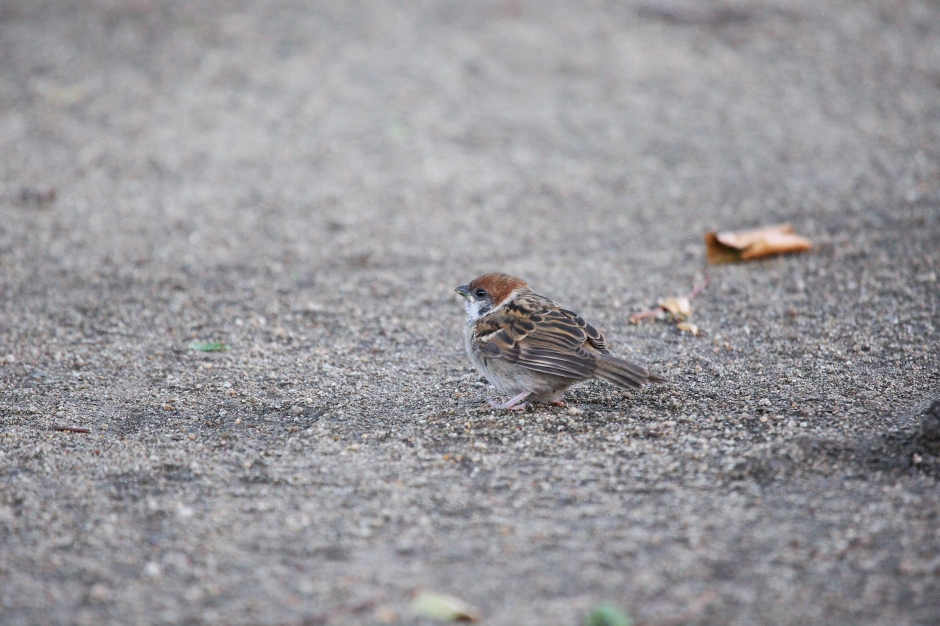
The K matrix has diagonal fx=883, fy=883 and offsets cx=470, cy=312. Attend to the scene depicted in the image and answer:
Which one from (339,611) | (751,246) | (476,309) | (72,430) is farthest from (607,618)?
(751,246)

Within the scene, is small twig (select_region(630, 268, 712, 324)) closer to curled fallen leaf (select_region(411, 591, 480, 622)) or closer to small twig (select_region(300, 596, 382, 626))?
curled fallen leaf (select_region(411, 591, 480, 622))

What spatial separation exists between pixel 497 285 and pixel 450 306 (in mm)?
1179

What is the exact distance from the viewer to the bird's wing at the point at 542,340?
4844 mm

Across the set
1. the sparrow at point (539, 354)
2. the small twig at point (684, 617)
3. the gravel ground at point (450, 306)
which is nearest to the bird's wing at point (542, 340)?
the sparrow at point (539, 354)

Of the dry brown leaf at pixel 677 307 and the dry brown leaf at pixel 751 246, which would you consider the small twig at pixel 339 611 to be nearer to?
the dry brown leaf at pixel 677 307

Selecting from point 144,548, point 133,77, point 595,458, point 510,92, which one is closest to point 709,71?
point 510,92

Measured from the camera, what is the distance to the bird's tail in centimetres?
470

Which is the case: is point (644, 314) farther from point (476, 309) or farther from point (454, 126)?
point (454, 126)

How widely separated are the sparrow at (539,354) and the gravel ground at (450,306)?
0.64 feet

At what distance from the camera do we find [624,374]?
15.5 ft

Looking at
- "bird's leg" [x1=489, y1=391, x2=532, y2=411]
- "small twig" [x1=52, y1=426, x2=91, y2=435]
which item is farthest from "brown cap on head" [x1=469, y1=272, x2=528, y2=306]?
"small twig" [x1=52, y1=426, x2=91, y2=435]

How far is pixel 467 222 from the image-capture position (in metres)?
8.00

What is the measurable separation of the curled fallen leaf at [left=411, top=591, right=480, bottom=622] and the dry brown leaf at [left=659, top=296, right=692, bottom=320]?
3.43 m

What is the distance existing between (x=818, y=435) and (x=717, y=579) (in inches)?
52.5
